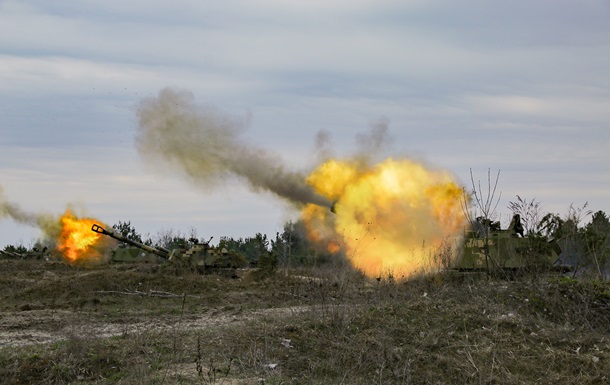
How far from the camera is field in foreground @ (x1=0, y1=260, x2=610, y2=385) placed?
39.2 feet

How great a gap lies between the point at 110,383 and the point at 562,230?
1458 cm

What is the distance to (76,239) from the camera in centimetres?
4484

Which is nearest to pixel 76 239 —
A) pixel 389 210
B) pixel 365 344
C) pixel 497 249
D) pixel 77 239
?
pixel 77 239

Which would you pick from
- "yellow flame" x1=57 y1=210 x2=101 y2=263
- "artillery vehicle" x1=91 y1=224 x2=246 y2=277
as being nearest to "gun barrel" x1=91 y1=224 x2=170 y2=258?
"artillery vehicle" x1=91 y1=224 x2=246 y2=277

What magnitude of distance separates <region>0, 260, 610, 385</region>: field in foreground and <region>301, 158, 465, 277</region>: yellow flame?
8829mm

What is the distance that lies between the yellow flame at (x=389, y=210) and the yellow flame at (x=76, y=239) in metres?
18.8

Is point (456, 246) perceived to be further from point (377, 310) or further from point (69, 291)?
point (69, 291)

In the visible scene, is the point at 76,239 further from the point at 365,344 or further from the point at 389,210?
the point at 365,344

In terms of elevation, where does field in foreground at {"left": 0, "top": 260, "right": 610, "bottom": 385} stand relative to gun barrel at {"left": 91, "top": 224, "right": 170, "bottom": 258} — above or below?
below

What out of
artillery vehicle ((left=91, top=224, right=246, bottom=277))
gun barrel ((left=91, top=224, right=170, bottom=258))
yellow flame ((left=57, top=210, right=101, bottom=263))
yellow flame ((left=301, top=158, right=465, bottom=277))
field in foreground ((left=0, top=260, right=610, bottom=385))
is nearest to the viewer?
field in foreground ((left=0, top=260, right=610, bottom=385))

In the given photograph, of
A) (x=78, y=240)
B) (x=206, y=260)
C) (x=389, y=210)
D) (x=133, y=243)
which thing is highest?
(x=389, y=210)

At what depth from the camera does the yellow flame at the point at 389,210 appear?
28234 millimetres

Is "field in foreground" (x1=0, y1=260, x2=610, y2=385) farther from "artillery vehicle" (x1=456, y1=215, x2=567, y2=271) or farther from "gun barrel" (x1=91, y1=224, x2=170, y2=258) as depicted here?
"gun barrel" (x1=91, y1=224, x2=170, y2=258)

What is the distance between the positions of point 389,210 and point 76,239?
2308 cm
